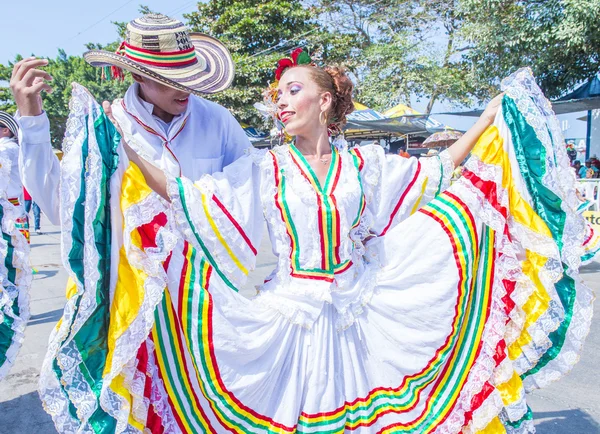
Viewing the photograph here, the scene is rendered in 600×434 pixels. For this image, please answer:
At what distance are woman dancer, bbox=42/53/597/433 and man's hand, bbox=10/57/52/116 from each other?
13 centimetres

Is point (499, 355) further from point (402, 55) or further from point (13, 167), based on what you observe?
point (402, 55)

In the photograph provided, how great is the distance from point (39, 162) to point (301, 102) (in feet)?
3.30

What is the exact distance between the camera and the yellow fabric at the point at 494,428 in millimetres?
2088

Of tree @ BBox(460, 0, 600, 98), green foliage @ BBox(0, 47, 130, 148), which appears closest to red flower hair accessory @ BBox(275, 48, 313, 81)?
tree @ BBox(460, 0, 600, 98)

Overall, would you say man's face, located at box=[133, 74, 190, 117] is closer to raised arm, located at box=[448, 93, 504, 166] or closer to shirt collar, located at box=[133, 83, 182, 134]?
shirt collar, located at box=[133, 83, 182, 134]

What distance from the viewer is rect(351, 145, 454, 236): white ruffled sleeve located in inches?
87.0

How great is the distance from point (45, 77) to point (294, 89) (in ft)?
3.06

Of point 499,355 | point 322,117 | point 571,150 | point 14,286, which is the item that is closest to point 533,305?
point 499,355

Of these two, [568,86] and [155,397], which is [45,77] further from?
[568,86]

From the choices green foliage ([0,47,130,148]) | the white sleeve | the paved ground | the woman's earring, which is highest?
green foliage ([0,47,130,148])

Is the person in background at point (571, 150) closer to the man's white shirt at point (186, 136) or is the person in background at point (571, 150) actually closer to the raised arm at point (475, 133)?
the raised arm at point (475, 133)

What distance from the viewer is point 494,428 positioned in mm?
2094

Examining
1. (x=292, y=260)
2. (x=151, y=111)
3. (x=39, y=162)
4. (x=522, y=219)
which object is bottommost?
(x=292, y=260)

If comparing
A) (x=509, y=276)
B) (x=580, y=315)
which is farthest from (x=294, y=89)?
(x=580, y=315)
